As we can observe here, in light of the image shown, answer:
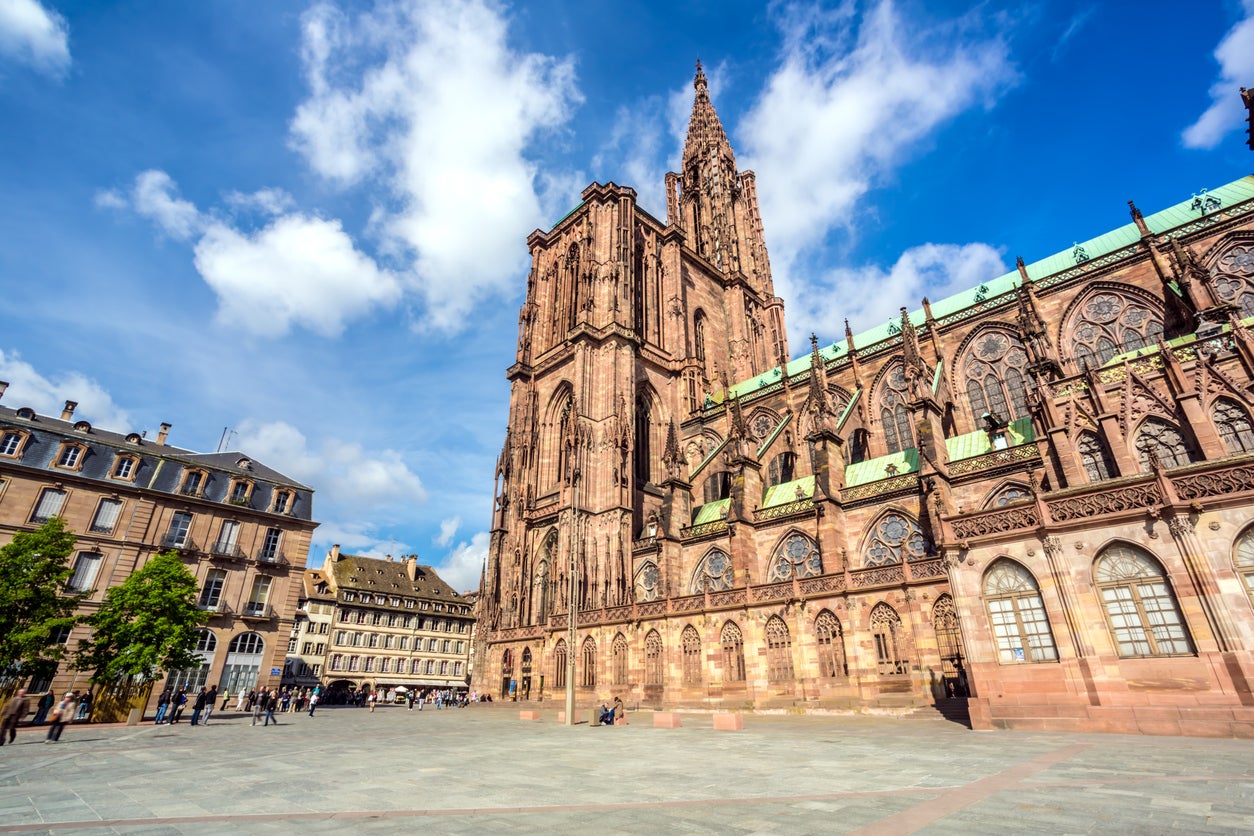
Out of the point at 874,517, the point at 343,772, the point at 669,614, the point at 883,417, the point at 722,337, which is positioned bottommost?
the point at 343,772

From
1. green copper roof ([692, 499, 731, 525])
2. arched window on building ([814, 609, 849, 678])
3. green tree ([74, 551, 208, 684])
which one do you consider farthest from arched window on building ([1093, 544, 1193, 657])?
green tree ([74, 551, 208, 684])

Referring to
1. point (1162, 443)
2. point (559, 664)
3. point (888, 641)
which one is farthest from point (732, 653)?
point (1162, 443)

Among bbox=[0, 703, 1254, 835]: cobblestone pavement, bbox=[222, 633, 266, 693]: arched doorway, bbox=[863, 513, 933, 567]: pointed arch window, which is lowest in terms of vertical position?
bbox=[0, 703, 1254, 835]: cobblestone pavement

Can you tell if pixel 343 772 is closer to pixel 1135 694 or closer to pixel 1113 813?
pixel 1113 813

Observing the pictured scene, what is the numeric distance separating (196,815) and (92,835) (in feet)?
3.59

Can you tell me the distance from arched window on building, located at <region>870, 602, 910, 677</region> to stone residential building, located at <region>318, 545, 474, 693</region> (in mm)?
49189

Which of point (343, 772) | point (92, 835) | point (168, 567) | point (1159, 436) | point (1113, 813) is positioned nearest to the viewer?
point (92, 835)

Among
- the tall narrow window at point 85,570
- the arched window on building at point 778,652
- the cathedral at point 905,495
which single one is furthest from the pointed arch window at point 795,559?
the tall narrow window at point 85,570

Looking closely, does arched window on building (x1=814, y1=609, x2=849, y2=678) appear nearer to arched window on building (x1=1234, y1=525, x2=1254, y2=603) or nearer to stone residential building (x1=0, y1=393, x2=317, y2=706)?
arched window on building (x1=1234, y1=525, x2=1254, y2=603)

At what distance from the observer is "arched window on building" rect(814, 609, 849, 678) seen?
21.6m

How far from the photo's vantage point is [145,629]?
22531mm

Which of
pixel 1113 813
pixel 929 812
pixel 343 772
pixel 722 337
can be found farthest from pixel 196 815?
pixel 722 337

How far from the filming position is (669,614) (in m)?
27.8

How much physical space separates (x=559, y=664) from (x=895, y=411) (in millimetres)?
23738
